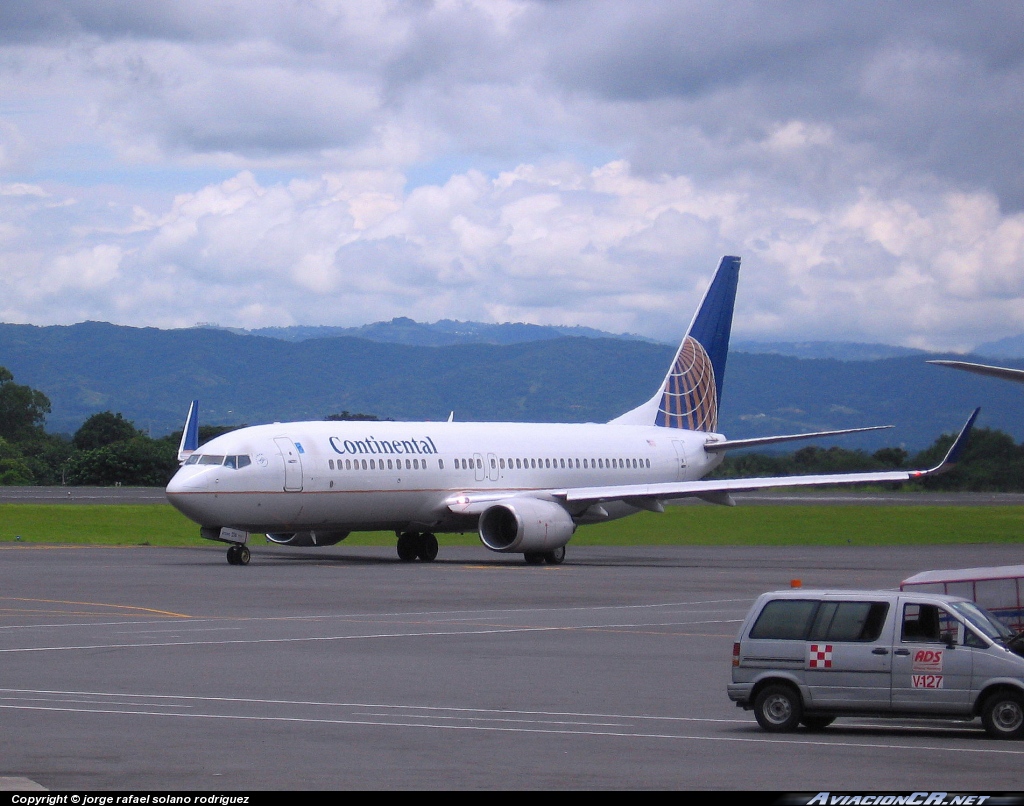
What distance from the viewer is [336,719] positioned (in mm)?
16625

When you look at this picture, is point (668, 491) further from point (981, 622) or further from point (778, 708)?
point (778, 708)

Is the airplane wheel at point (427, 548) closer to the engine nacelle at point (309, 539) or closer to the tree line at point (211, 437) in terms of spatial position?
the engine nacelle at point (309, 539)

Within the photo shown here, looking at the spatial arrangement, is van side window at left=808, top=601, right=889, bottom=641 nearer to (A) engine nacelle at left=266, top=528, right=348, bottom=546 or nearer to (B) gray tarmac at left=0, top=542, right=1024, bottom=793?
(B) gray tarmac at left=0, top=542, right=1024, bottom=793

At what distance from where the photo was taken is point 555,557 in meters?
48.4

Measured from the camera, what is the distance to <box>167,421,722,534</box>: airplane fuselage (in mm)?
44094

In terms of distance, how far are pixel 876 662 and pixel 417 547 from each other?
34.1 m

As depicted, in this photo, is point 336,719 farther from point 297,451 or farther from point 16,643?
point 297,451

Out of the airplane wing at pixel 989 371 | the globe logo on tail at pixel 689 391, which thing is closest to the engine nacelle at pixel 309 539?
the globe logo on tail at pixel 689 391

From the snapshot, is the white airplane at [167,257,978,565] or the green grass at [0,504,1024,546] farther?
the green grass at [0,504,1024,546]

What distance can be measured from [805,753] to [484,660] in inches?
339

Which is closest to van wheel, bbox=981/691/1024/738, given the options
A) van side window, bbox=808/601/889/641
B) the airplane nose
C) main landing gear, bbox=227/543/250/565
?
van side window, bbox=808/601/889/641

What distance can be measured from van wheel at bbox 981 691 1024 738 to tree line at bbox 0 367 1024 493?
2426 inches

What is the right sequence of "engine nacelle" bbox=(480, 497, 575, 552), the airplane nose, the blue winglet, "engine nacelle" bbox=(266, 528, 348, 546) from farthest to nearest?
"engine nacelle" bbox=(266, 528, 348, 546), "engine nacelle" bbox=(480, 497, 575, 552), the blue winglet, the airplane nose

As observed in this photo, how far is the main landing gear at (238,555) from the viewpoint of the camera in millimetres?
44969
